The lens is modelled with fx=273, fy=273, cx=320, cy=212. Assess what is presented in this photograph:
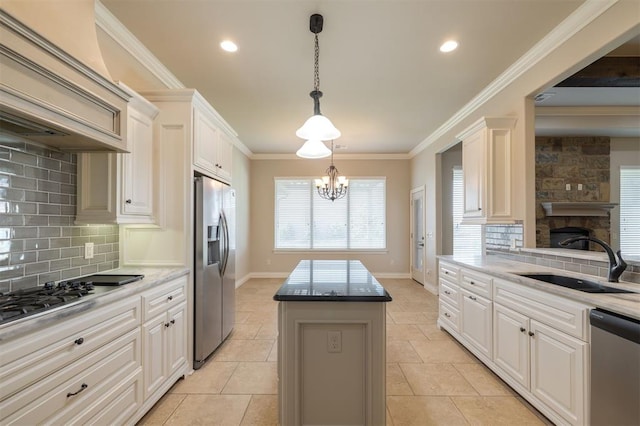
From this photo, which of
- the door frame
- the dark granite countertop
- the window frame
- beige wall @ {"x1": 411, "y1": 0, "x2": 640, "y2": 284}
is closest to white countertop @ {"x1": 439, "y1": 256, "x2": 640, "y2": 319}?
beige wall @ {"x1": 411, "y1": 0, "x2": 640, "y2": 284}

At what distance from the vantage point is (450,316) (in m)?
3.22

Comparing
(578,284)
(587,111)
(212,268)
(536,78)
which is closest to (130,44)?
(212,268)

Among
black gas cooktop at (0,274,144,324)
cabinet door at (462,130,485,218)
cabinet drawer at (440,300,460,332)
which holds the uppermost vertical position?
cabinet door at (462,130,485,218)

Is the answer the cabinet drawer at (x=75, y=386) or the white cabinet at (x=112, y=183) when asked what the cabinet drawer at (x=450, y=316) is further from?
the white cabinet at (x=112, y=183)

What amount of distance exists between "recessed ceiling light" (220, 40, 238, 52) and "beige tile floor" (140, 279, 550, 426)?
3.04 metres

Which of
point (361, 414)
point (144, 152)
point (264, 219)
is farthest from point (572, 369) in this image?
point (264, 219)

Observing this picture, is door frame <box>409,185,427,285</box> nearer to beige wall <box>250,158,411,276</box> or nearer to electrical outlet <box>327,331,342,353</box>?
beige wall <box>250,158,411,276</box>

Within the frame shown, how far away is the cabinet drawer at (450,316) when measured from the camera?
3041 millimetres

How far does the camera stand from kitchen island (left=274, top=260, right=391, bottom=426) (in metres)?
1.64

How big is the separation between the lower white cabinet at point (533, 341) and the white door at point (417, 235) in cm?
314

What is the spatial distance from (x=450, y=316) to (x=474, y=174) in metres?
1.71

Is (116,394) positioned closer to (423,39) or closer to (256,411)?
(256,411)

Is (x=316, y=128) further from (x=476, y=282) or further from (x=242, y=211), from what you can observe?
(x=242, y=211)

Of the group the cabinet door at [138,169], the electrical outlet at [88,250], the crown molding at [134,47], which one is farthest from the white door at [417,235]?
the electrical outlet at [88,250]
